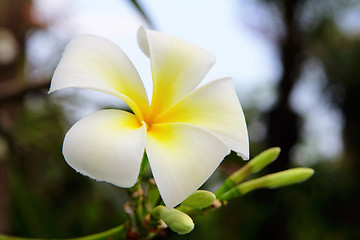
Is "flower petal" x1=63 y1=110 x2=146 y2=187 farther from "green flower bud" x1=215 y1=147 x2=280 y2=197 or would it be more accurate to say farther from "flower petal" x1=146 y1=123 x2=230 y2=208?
"green flower bud" x1=215 y1=147 x2=280 y2=197

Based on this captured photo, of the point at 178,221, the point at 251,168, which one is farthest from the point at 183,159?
the point at 251,168

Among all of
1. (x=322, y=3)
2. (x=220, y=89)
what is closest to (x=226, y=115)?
(x=220, y=89)

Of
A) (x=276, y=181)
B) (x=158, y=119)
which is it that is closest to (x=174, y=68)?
(x=158, y=119)

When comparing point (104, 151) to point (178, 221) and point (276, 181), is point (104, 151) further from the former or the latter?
point (276, 181)

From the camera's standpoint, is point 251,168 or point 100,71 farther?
point 251,168

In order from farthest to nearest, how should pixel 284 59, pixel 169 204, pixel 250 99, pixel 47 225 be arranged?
pixel 250 99
pixel 284 59
pixel 47 225
pixel 169 204

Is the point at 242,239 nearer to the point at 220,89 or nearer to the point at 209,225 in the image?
the point at 209,225
